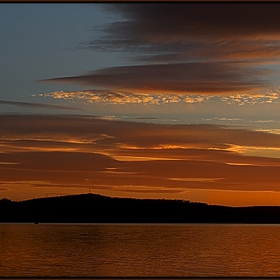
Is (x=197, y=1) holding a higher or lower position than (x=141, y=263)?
higher

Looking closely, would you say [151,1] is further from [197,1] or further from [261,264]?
[261,264]

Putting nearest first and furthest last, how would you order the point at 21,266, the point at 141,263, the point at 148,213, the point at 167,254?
the point at 21,266
the point at 141,263
the point at 167,254
the point at 148,213

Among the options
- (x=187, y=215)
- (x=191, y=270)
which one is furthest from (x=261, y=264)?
(x=187, y=215)

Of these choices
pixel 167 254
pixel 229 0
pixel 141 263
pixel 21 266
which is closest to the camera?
pixel 229 0

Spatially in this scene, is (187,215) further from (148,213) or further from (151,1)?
(151,1)

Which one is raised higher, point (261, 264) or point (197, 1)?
point (197, 1)

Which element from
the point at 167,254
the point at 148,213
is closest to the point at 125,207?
the point at 148,213

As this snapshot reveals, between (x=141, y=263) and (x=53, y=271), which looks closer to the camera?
(x=53, y=271)

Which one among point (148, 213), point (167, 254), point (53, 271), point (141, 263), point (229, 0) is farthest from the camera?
point (148, 213)

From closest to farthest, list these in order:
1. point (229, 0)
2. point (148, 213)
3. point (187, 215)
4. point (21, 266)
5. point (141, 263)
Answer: point (229, 0) < point (21, 266) < point (141, 263) < point (148, 213) < point (187, 215)
